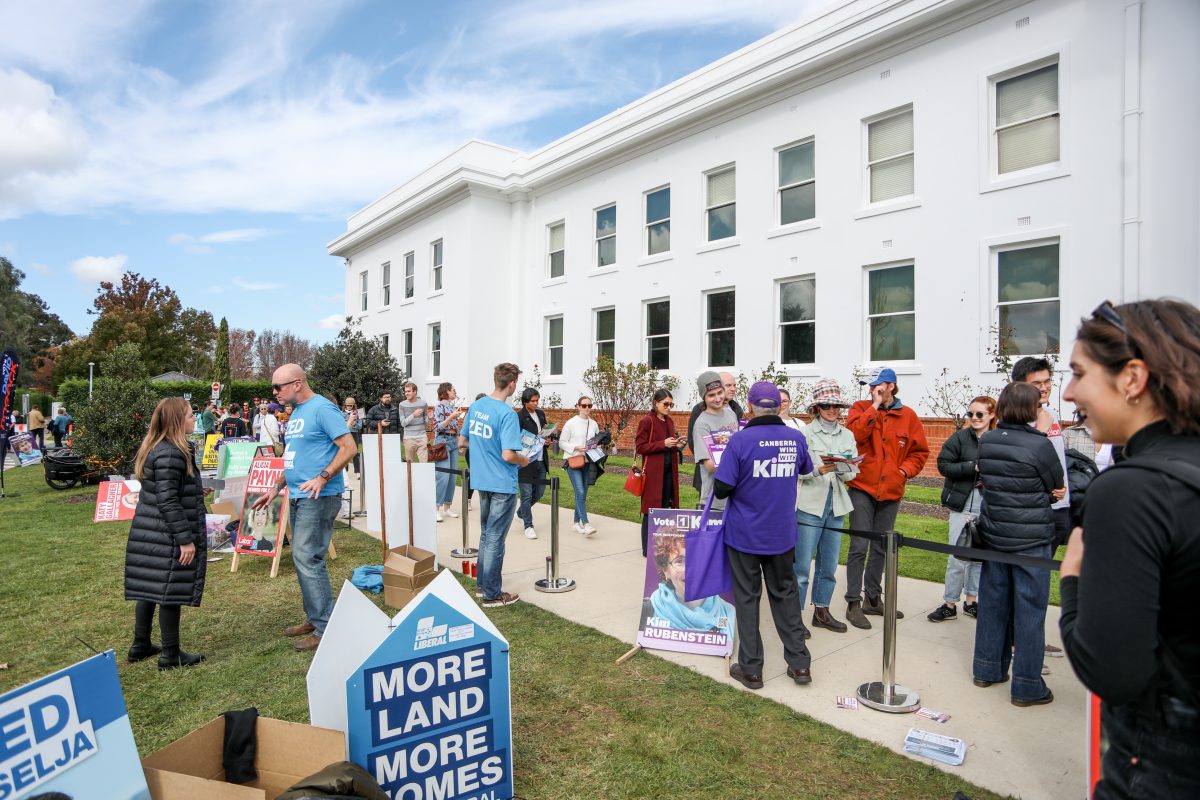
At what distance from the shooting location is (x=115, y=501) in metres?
9.55

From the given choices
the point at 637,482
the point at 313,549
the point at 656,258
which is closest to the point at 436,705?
the point at 313,549

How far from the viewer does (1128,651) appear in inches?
51.9

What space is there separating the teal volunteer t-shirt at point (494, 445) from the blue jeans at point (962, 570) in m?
3.99

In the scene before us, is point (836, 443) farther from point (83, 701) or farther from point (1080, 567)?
point (83, 701)

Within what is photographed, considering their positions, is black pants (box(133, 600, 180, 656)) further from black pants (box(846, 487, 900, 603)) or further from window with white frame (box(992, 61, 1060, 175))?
window with white frame (box(992, 61, 1060, 175))

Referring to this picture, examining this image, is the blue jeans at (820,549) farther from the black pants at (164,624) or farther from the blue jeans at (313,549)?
the black pants at (164,624)

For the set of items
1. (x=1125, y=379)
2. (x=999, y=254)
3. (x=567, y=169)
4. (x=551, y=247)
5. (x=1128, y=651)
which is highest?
(x=567, y=169)

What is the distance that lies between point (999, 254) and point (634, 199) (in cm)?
994

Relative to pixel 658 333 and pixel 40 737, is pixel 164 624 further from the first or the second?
pixel 658 333

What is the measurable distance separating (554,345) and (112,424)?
1226 cm

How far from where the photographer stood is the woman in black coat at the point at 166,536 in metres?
4.82

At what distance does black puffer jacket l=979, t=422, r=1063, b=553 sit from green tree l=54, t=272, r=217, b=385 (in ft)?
141

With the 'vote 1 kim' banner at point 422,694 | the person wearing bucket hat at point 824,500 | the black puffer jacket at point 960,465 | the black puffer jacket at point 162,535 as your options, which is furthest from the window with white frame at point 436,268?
the 'vote 1 kim' banner at point 422,694

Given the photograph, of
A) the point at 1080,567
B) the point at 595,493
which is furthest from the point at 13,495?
the point at 1080,567
